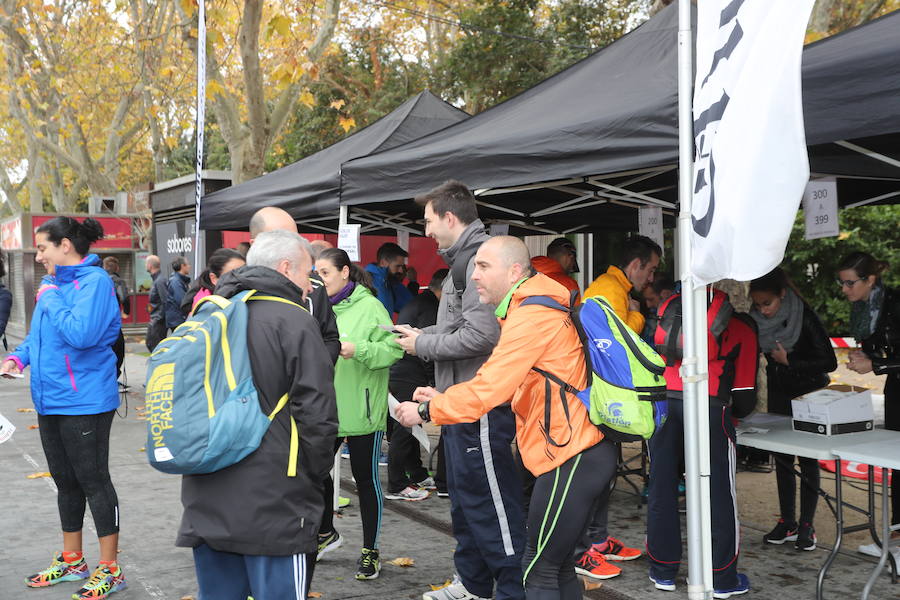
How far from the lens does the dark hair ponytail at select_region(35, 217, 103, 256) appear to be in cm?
422

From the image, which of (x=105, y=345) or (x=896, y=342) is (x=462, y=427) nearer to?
(x=105, y=345)

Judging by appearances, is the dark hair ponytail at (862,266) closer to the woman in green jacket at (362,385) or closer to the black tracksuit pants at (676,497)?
the black tracksuit pants at (676,497)

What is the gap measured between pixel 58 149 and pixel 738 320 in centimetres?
1982

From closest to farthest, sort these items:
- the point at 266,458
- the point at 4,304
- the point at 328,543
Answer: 1. the point at 266,458
2. the point at 328,543
3. the point at 4,304

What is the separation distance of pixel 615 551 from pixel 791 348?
1.75m

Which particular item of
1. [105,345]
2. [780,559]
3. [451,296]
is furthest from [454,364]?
[780,559]

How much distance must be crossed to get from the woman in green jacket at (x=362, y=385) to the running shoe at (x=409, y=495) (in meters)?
1.68

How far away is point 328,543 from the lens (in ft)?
16.0

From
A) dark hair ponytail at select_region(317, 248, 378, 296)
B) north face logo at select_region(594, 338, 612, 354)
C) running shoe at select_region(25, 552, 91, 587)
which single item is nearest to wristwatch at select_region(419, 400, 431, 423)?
north face logo at select_region(594, 338, 612, 354)

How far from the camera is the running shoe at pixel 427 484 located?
22.2 feet

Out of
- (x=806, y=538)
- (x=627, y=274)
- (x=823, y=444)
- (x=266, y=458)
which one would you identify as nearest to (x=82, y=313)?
(x=266, y=458)

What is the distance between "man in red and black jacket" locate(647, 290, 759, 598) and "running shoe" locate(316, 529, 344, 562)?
1.80 meters

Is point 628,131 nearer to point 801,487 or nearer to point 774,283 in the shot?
point 774,283

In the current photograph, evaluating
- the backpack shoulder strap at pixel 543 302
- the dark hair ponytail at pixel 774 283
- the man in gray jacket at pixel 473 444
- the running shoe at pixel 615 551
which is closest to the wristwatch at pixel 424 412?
the man in gray jacket at pixel 473 444
